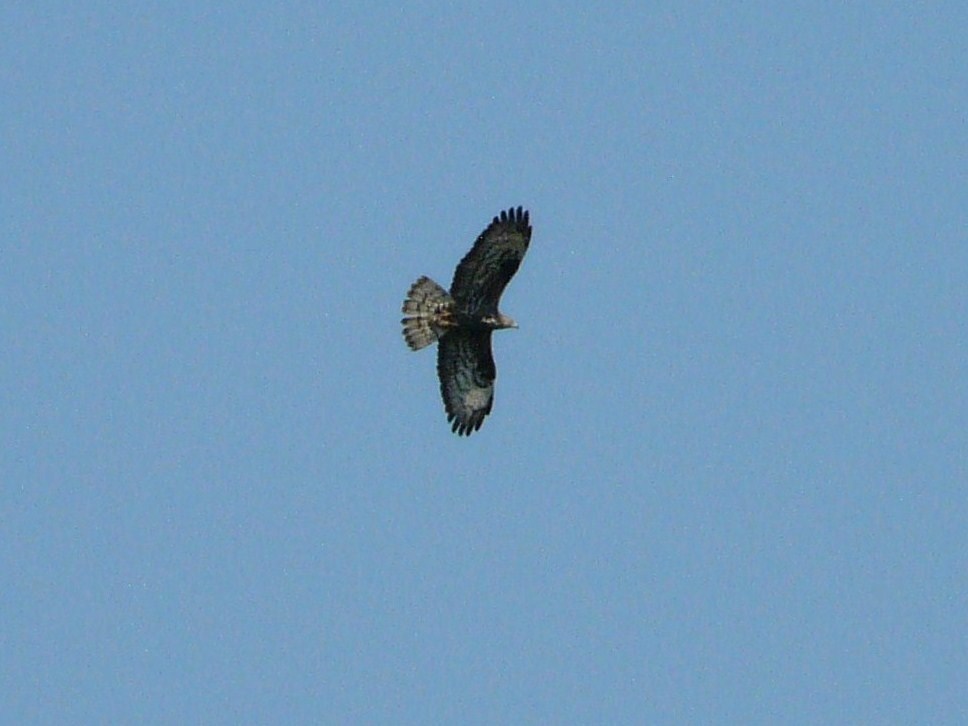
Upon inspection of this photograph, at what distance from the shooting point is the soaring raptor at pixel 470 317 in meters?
34.1

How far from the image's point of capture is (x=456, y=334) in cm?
3528

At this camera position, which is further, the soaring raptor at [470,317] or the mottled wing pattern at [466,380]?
the mottled wing pattern at [466,380]

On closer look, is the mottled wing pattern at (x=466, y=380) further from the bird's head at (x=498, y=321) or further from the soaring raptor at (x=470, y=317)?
the bird's head at (x=498, y=321)

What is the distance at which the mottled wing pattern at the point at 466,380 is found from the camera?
35469 mm

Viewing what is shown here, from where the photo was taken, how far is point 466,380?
117ft

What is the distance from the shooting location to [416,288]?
34969mm

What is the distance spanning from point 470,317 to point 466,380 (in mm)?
1243

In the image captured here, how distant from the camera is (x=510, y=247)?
34.1m

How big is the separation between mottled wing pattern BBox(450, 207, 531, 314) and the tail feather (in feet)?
0.74

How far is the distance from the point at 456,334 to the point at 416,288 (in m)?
0.84

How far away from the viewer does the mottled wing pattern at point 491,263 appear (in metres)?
34.0

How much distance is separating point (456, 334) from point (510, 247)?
1746mm

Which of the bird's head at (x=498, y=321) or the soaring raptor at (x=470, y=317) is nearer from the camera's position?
the soaring raptor at (x=470, y=317)

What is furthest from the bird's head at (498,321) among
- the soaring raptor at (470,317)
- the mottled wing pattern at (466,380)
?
the mottled wing pattern at (466,380)
